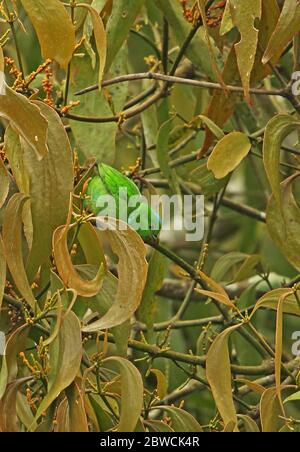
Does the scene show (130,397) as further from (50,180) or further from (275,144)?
(275,144)

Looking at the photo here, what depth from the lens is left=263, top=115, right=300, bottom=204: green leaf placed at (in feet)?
4.72

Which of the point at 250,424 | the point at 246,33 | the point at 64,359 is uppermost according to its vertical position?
the point at 246,33

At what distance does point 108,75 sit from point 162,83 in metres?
0.14

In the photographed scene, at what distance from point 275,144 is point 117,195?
8.4 inches

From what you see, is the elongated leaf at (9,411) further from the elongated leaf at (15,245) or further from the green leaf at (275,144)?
the green leaf at (275,144)

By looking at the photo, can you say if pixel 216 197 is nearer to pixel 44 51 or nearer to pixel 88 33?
pixel 88 33


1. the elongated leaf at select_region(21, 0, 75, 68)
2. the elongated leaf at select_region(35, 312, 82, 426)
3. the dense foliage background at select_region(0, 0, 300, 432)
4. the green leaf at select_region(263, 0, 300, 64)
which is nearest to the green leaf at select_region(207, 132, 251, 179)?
the dense foliage background at select_region(0, 0, 300, 432)

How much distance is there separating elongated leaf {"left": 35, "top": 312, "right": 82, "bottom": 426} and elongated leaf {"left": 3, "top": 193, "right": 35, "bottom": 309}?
6cm

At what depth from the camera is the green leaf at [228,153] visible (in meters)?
1.46

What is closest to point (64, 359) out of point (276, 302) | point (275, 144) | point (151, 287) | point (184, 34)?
point (276, 302)

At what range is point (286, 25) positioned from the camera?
56.2 inches

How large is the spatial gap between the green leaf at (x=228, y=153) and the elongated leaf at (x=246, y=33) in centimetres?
8

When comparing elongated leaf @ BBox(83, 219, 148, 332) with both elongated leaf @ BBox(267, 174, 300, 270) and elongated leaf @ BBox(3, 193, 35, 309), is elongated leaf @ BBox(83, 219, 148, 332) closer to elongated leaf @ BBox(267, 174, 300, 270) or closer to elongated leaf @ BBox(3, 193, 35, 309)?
elongated leaf @ BBox(3, 193, 35, 309)

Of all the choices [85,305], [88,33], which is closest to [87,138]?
[88,33]
